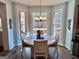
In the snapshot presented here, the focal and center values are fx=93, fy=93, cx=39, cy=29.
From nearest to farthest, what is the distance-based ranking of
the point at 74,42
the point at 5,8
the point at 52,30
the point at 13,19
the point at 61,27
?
1. the point at 74,42
2. the point at 5,8
3. the point at 13,19
4. the point at 61,27
5. the point at 52,30

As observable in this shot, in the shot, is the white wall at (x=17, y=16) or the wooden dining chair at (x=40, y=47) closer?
the wooden dining chair at (x=40, y=47)

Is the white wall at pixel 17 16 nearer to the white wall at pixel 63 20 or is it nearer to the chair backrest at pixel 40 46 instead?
the white wall at pixel 63 20

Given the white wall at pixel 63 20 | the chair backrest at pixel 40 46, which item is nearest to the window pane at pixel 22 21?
the white wall at pixel 63 20

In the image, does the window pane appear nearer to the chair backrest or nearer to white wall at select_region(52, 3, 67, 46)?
white wall at select_region(52, 3, 67, 46)

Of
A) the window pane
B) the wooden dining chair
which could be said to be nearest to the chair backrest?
the wooden dining chair

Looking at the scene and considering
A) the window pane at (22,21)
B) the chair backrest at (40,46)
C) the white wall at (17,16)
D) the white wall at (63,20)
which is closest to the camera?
the chair backrest at (40,46)

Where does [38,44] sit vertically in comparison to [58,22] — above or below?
below

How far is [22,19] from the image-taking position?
19.5ft

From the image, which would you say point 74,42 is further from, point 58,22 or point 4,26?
point 4,26

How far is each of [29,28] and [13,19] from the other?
1505 millimetres

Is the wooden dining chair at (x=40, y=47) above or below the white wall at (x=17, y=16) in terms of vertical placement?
below

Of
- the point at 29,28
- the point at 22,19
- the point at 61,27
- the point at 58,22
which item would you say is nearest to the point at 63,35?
the point at 61,27

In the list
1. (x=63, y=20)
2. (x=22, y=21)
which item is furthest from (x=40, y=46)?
(x=22, y=21)

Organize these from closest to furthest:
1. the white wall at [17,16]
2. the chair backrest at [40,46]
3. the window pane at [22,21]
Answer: the chair backrest at [40,46] → the white wall at [17,16] → the window pane at [22,21]
